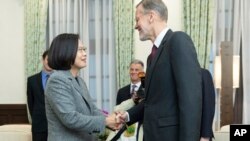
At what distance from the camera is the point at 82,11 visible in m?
6.10

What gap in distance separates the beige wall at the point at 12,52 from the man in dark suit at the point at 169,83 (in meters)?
4.52

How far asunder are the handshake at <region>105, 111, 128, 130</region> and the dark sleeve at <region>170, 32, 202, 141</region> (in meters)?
0.52

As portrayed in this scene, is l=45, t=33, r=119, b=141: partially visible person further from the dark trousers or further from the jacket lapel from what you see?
the dark trousers

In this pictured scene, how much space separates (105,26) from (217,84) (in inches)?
78.2

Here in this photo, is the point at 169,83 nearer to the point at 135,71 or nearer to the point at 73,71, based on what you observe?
the point at 73,71

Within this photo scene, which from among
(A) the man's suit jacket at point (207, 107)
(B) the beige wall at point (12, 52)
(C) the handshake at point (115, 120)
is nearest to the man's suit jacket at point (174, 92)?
(C) the handshake at point (115, 120)

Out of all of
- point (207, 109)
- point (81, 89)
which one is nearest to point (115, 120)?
point (81, 89)

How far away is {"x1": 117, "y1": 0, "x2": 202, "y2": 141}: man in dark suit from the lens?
1.93m

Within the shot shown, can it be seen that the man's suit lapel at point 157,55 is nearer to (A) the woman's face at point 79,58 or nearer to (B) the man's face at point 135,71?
(A) the woman's face at point 79,58

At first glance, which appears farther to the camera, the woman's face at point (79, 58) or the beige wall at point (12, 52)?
the beige wall at point (12, 52)

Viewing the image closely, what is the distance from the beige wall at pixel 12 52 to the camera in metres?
6.35

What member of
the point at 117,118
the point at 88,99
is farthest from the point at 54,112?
the point at 117,118

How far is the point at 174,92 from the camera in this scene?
2.02 meters

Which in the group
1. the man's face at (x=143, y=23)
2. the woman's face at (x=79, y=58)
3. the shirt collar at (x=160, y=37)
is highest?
the man's face at (x=143, y=23)
